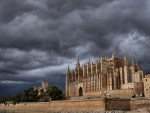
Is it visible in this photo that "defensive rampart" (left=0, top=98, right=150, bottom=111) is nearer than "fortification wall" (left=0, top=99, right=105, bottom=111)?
Yes

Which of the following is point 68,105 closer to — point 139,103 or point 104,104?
point 104,104

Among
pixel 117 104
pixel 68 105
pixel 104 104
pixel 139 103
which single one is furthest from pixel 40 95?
pixel 139 103

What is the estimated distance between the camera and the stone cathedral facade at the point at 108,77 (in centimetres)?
4815

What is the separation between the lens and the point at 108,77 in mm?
53281

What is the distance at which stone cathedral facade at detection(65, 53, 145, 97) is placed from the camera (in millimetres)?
48147

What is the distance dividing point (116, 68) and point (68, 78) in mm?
23329

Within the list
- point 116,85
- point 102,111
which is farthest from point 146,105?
point 116,85

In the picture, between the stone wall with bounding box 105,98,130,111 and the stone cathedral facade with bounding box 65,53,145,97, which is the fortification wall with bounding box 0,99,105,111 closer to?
the stone wall with bounding box 105,98,130,111

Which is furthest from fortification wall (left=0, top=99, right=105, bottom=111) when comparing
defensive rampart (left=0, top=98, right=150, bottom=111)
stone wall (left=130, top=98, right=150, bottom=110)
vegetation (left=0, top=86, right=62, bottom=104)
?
A: vegetation (left=0, top=86, right=62, bottom=104)

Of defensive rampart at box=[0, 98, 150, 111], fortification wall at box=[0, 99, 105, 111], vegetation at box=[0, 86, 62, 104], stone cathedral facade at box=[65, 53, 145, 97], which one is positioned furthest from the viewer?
vegetation at box=[0, 86, 62, 104]

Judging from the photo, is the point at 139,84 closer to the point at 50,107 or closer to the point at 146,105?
the point at 146,105

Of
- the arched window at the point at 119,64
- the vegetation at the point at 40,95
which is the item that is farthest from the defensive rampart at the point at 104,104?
the arched window at the point at 119,64

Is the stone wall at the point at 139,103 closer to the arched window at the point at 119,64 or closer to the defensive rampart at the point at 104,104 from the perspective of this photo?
the defensive rampart at the point at 104,104

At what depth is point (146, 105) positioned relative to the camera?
3222 cm
